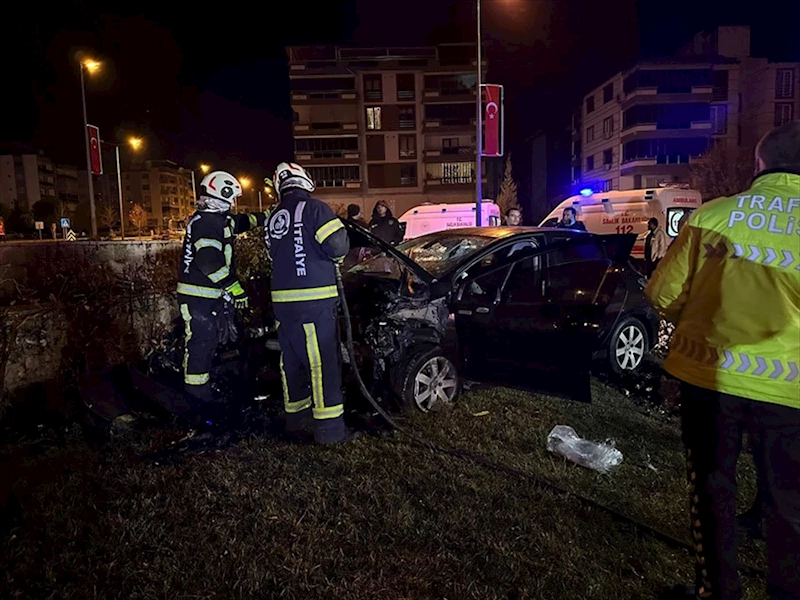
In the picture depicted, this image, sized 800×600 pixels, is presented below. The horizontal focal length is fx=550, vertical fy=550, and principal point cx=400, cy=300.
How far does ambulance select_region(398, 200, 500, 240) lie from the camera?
1527cm

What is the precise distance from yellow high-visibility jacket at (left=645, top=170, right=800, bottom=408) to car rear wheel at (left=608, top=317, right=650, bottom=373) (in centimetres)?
350

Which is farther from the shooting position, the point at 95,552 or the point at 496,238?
the point at 496,238

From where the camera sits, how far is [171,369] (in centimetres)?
495

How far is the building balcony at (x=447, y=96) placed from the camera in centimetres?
4238

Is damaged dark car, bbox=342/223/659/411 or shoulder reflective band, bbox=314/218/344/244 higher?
shoulder reflective band, bbox=314/218/344/244

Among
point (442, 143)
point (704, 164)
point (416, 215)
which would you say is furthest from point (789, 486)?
point (442, 143)

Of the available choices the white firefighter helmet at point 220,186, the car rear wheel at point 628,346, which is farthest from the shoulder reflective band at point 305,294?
the car rear wheel at point 628,346

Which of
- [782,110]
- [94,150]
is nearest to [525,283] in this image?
[94,150]

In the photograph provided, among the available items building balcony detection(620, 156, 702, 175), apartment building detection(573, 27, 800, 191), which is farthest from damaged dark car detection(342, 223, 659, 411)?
building balcony detection(620, 156, 702, 175)

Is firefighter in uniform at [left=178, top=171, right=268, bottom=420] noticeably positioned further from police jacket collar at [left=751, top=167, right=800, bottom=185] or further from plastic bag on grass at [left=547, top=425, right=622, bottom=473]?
police jacket collar at [left=751, top=167, right=800, bottom=185]

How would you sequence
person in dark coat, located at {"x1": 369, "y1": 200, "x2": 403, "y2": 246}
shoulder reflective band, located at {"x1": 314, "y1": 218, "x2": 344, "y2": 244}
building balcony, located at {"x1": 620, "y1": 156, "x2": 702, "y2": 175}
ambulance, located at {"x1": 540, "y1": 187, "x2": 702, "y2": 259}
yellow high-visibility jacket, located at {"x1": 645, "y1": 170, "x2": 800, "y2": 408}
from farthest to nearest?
building balcony, located at {"x1": 620, "y1": 156, "x2": 702, "y2": 175}
ambulance, located at {"x1": 540, "y1": 187, "x2": 702, "y2": 259}
person in dark coat, located at {"x1": 369, "y1": 200, "x2": 403, "y2": 246}
shoulder reflective band, located at {"x1": 314, "y1": 218, "x2": 344, "y2": 244}
yellow high-visibility jacket, located at {"x1": 645, "y1": 170, "x2": 800, "y2": 408}

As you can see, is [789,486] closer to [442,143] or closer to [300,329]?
[300,329]

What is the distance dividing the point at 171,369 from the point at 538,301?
332 centimetres

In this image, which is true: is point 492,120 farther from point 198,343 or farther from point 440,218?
point 198,343
